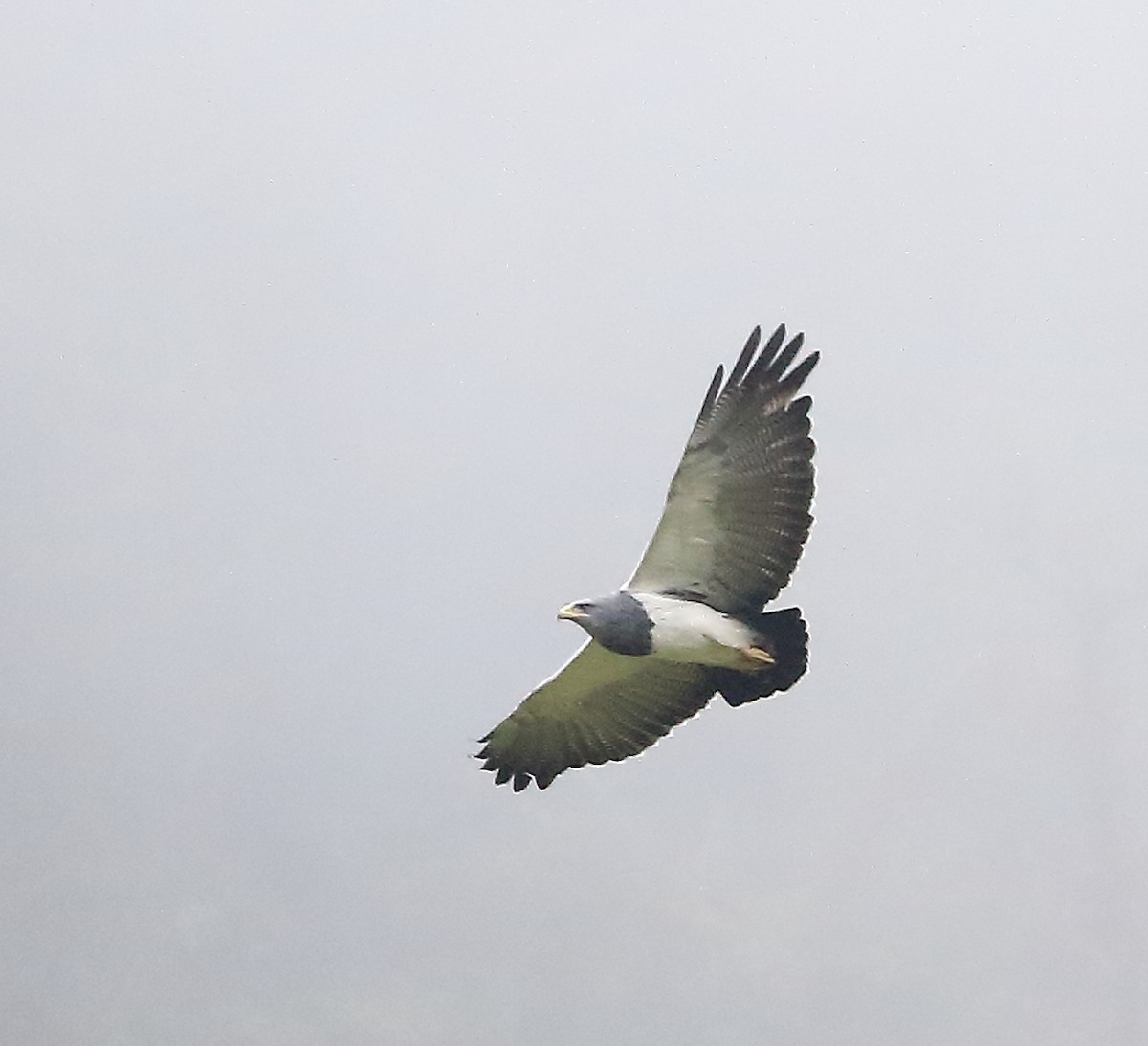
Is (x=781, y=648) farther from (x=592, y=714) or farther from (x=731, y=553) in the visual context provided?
(x=592, y=714)

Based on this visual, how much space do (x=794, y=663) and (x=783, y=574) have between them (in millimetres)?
335

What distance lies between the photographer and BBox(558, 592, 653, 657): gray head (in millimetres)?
6777

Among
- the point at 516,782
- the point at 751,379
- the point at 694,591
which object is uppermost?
the point at 751,379

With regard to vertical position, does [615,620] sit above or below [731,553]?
below

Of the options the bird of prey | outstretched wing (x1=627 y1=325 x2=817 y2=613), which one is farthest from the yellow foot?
outstretched wing (x1=627 y1=325 x2=817 y2=613)

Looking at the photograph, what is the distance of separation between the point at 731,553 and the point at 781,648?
0.40 metres

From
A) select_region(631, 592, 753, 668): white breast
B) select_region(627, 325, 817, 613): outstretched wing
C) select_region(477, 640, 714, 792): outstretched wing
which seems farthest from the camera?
select_region(477, 640, 714, 792): outstretched wing

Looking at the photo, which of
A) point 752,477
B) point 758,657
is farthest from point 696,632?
point 752,477

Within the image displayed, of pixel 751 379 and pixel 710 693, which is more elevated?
pixel 751 379

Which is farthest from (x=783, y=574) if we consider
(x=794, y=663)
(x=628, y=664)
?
(x=628, y=664)

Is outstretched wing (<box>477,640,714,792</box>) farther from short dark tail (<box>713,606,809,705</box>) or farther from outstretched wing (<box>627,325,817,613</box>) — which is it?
outstretched wing (<box>627,325,817,613</box>)

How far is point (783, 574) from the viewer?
6840mm

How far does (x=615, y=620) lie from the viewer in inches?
268

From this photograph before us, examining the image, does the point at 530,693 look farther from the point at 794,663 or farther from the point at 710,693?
the point at 794,663
